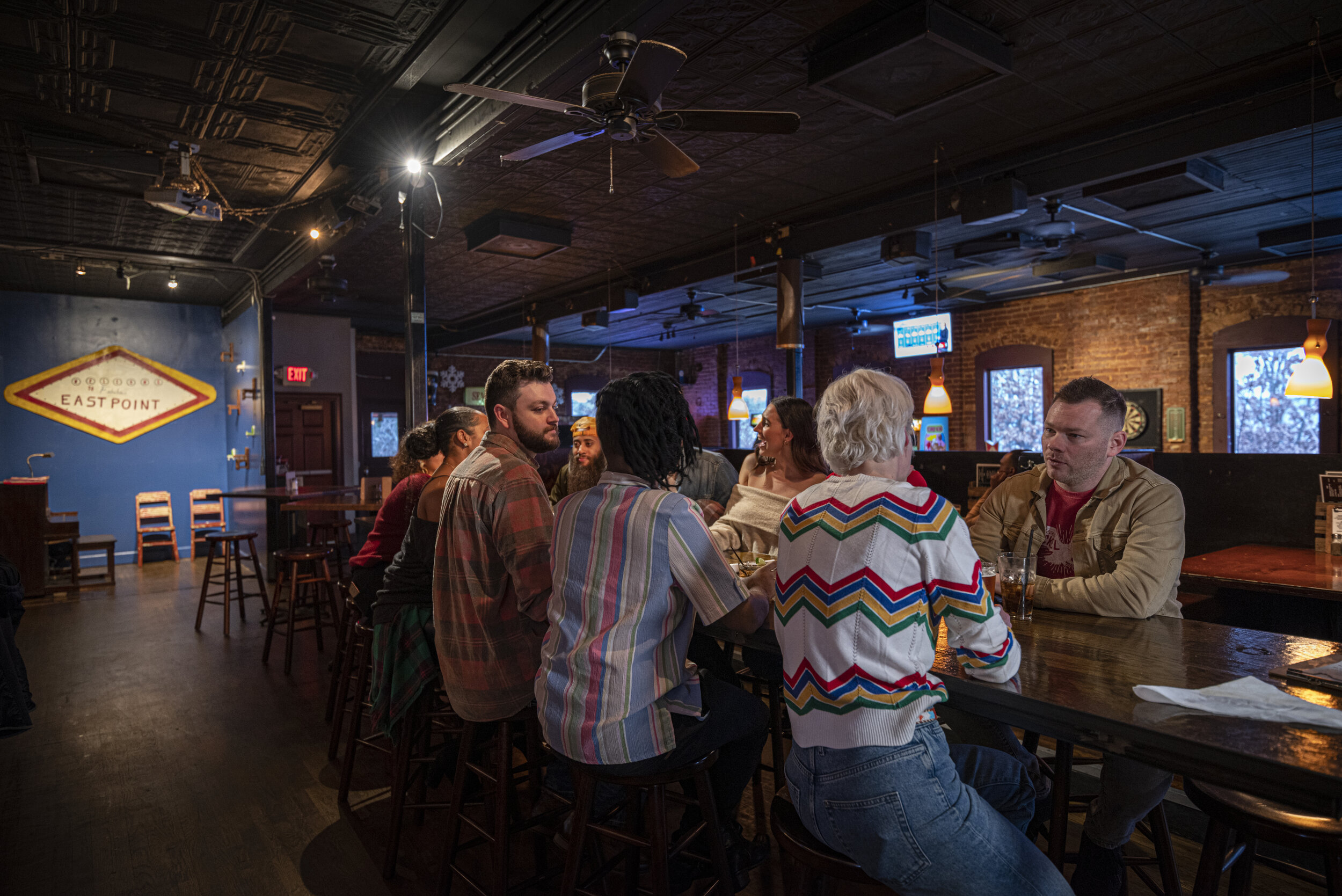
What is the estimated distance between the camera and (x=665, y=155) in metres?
3.58

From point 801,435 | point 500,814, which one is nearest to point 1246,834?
point 500,814

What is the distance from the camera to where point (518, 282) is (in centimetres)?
917

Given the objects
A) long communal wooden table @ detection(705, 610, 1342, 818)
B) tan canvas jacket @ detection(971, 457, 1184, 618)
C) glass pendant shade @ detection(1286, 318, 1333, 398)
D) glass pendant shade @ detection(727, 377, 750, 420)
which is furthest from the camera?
glass pendant shade @ detection(727, 377, 750, 420)

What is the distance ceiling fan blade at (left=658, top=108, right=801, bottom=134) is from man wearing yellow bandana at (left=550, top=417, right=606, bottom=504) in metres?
1.54

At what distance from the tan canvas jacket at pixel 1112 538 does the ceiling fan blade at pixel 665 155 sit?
84.1 inches

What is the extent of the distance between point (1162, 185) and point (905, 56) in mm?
2663

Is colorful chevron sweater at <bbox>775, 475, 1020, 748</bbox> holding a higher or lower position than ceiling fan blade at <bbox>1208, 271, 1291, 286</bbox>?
lower

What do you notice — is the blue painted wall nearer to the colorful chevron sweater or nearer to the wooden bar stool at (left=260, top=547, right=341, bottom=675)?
the wooden bar stool at (left=260, top=547, right=341, bottom=675)

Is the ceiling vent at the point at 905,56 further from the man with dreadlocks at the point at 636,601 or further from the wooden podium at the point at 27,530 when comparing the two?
the wooden podium at the point at 27,530

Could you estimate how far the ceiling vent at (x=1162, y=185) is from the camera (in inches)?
192

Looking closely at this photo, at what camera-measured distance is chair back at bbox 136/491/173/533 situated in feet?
31.1

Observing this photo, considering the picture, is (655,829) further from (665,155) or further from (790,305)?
(790,305)

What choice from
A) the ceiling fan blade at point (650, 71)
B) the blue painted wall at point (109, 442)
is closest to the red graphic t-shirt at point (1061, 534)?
the ceiling fan blade at point (650, 71)

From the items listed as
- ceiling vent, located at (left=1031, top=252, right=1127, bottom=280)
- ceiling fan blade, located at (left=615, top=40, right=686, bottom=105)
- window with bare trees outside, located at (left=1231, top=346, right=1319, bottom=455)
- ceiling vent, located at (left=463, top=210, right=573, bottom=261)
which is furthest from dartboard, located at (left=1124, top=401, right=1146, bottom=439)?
ceiling fan blade, located at (left=615, top=40, right=686, bottom=105)
